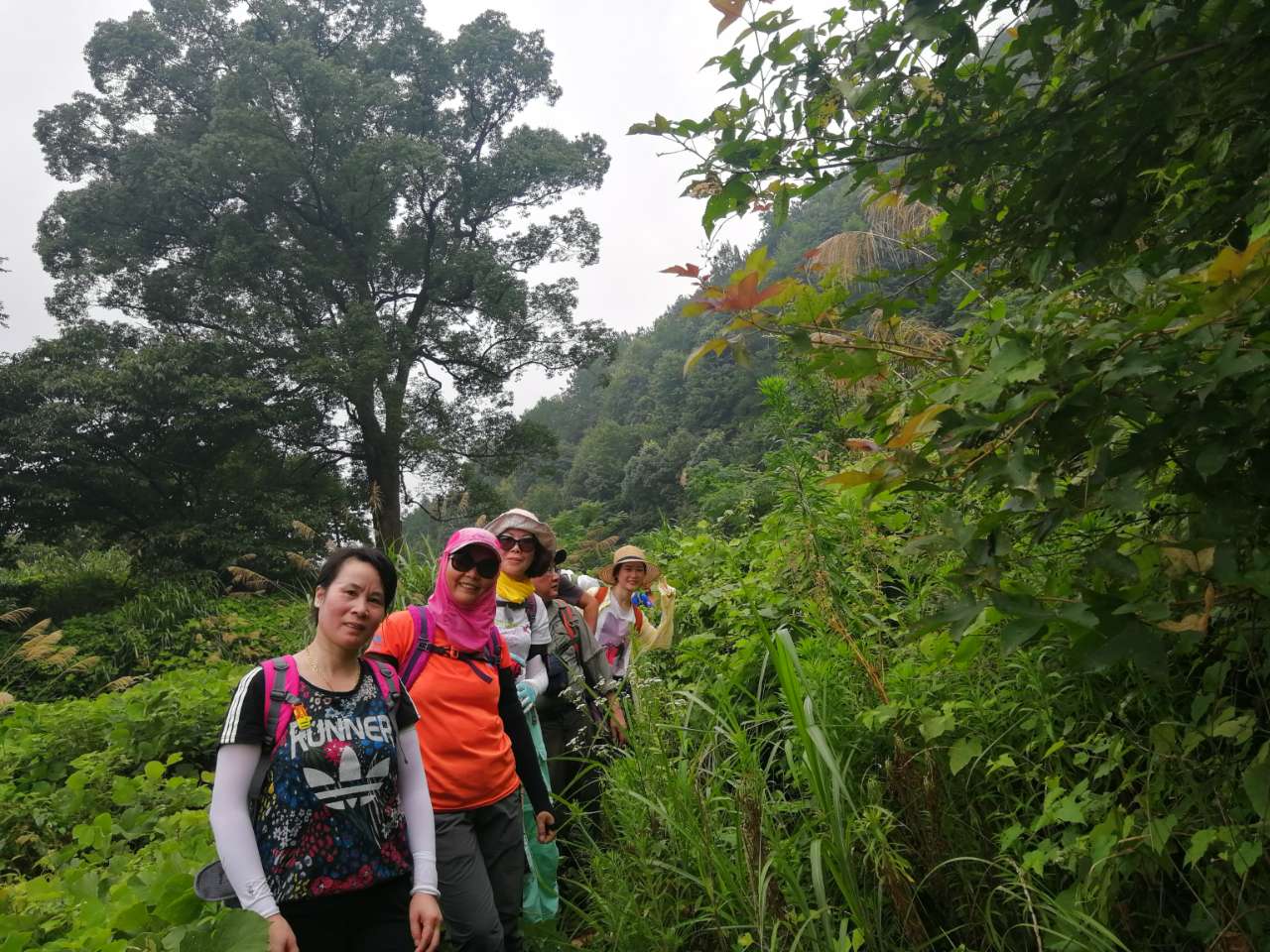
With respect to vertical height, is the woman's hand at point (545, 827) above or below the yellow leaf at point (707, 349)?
below

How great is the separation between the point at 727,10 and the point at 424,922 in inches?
74.9

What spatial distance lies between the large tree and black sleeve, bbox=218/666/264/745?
14.6m

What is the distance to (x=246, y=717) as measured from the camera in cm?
164

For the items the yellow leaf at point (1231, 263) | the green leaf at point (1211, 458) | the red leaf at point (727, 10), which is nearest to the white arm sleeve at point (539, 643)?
the red leaf at point (727, 10)

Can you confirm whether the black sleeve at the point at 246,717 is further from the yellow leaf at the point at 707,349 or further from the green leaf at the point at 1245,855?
the green leaf at the point at 1245,855

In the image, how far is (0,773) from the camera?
12.3 ft

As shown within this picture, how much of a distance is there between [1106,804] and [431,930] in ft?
4.74

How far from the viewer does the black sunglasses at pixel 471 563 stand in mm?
2398

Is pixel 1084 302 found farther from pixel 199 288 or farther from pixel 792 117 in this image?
pixel 199 288

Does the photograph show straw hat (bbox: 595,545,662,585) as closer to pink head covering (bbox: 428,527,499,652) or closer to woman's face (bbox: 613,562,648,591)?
woman's face (bbox: 613,562,648,591)

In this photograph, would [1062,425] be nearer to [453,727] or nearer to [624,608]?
[453,727]

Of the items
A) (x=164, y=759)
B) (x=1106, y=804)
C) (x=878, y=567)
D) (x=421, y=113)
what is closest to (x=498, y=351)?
(x=421, y=113)

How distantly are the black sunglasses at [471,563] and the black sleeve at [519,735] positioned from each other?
0.31 m

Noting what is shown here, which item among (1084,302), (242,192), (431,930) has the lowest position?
(431,930)
